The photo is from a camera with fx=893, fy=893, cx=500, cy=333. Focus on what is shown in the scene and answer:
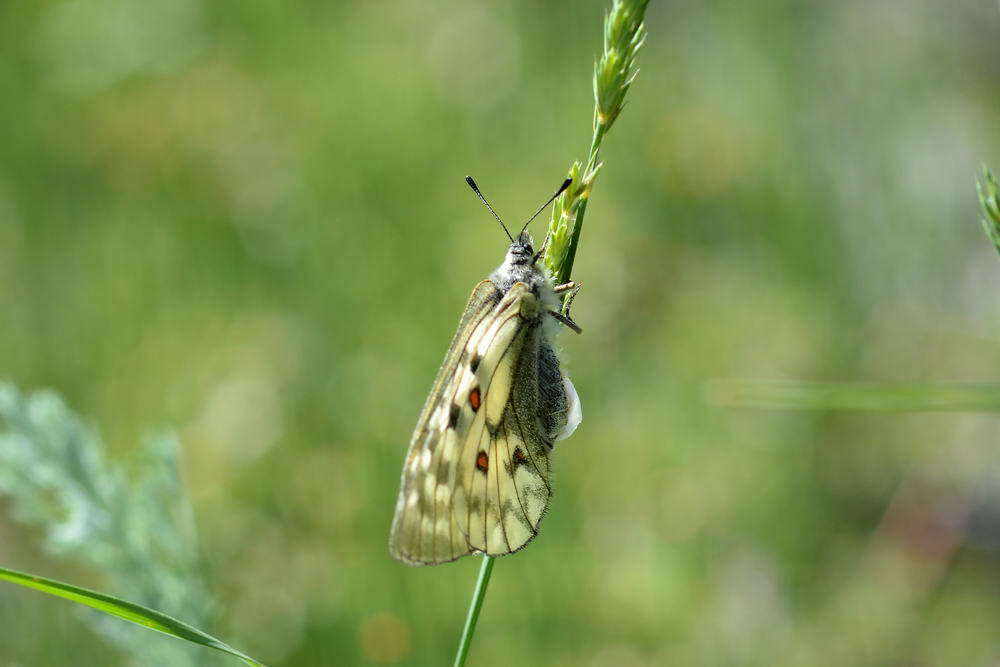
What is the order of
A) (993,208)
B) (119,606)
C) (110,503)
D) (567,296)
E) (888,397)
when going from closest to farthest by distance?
(119,606) → (993,208) → (888,397) → (567,296) → (110,503)

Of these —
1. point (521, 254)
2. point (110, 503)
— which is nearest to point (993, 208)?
point (521, 254)

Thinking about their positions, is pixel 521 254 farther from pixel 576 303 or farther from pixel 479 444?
pixel 576 303

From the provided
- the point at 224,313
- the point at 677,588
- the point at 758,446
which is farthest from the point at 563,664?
the point at 224,313

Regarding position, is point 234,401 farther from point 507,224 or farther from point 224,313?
point 507,224

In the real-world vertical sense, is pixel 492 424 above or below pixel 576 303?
below

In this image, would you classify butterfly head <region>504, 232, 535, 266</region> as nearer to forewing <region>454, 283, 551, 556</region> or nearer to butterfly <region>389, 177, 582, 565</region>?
butterfly <region>389, 177, 582, 565</region>

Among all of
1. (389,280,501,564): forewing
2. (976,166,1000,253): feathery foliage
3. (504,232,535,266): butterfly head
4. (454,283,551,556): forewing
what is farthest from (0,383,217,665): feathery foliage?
(976,166,1000,253): feathery foliage
